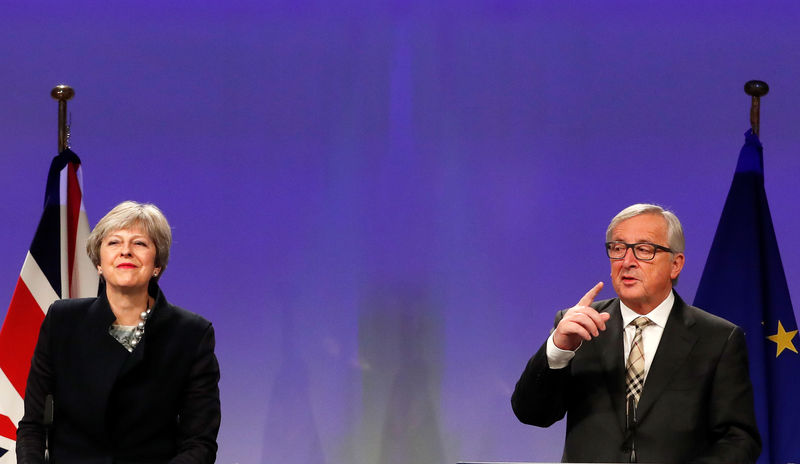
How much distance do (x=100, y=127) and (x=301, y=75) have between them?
3.04ft

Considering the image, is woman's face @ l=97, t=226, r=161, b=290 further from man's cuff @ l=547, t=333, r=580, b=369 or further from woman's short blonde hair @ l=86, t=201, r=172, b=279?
man's cuff @ l=547, t=333, r=580, b=369

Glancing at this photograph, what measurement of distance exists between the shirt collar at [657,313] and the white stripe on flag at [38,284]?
7.17 feet

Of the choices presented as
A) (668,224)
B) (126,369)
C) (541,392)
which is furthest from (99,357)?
(668,224)

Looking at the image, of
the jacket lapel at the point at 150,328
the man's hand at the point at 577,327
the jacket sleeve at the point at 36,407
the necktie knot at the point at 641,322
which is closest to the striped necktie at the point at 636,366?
the necktie knot at the point at 641,322

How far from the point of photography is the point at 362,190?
421 centimetres

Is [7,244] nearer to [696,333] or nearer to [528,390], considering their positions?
[528,390]

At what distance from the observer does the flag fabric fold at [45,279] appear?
3.65 meters

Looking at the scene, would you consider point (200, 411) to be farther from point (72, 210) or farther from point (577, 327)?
point (72, 210)

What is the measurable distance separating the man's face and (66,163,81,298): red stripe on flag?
7.13 ft

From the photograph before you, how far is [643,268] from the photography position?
274cm

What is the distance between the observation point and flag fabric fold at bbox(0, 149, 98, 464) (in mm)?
3646

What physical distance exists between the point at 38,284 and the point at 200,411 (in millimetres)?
1410

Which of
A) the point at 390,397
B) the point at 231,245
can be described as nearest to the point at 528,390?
the point at 390,397

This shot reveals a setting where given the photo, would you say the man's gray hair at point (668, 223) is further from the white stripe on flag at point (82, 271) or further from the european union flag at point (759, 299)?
the white stripe on flag at point (82, 271)
